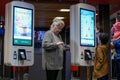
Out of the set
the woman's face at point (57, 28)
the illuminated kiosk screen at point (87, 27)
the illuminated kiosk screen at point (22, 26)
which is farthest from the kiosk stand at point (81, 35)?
the illuminated kiosk screen at point (22, 26)

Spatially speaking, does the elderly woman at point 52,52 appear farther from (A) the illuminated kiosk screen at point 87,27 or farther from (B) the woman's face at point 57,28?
(A) the illuminated kiosk screen at point 87,27

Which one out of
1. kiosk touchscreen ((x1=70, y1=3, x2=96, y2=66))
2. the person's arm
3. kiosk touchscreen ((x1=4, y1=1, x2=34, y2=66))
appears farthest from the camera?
the person's arm

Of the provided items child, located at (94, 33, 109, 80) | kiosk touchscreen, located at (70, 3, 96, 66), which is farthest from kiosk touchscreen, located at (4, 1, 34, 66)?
child, located at (94, 33, 109, 80)

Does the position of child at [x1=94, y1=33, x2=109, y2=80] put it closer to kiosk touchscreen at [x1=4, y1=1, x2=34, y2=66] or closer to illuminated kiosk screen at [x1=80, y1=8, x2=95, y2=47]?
illuminated kiosk screen at [x1=80, y1=8, x2=95, y2=47]

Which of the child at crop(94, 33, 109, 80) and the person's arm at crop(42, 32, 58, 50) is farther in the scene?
the child at crop(94, 33, 109, 80)

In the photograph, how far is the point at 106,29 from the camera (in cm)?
980

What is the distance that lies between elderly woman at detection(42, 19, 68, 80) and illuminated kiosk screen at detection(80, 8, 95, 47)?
1.25 ft

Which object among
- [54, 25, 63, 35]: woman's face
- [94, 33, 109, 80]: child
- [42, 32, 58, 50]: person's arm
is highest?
[54, 25, 63, 35]: woman's face

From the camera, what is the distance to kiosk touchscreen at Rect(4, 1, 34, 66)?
524 cm

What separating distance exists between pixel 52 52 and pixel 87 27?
747 mm

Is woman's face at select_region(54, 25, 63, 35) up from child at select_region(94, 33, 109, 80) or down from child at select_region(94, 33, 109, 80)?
up

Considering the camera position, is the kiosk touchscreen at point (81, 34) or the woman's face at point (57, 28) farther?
the woman's face at point (57, 28)

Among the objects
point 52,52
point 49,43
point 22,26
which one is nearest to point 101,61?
point 52,52

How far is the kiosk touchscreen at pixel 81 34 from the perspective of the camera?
562cm
